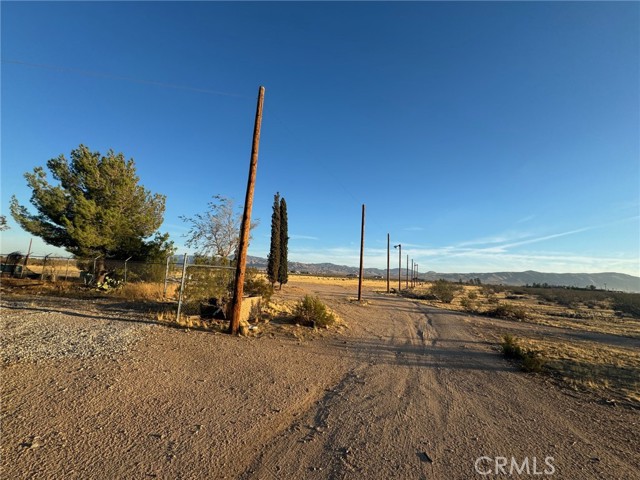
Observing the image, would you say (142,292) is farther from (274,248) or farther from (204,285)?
(274,248)

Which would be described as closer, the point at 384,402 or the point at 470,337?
the point at 384,402

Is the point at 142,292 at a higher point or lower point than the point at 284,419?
→ higher

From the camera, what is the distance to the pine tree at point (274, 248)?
3412 centimetres

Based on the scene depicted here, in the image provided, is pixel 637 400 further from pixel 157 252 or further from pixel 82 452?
pixel 157 252

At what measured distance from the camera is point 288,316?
14109mm

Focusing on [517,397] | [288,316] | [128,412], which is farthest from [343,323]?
[128,412]

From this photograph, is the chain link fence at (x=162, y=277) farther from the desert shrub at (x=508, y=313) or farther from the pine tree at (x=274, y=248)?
the desert shrub at (x=508, y=313)

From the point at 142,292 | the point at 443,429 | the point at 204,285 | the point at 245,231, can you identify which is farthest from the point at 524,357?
the point at 142,292

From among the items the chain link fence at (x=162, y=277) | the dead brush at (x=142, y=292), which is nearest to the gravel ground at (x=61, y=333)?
the chain link fence at (x=162, y=277)

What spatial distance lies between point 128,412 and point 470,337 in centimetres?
1272

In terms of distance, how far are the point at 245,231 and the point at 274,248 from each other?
997 inches

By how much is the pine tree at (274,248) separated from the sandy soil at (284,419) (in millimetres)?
25473

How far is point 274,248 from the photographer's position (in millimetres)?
35438

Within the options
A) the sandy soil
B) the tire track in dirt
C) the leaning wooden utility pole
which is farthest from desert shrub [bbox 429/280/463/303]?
the leaning wooden utility pole
